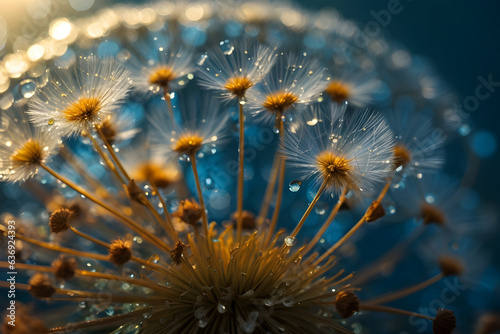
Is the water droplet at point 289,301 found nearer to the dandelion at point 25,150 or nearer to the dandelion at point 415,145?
the dandelion at point 415,145

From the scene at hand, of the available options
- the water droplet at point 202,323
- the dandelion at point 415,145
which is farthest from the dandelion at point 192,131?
the dandelion at point 415,145

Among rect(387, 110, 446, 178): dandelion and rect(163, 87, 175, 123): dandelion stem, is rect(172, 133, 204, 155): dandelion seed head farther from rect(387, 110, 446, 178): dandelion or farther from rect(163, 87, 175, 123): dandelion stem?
rect(387, 110, 446, 178): dandelion

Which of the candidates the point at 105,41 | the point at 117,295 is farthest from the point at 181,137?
the point at 105,41

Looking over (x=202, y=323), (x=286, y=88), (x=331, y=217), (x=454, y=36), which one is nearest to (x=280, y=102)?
(x=286, y=88)

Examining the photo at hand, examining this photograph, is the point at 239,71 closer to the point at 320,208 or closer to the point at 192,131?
the point at 192,131

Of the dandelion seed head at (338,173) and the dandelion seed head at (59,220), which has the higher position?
the dandelion seed head at (59,220)

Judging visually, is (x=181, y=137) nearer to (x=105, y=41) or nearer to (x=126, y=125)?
(x=126, y=125)
